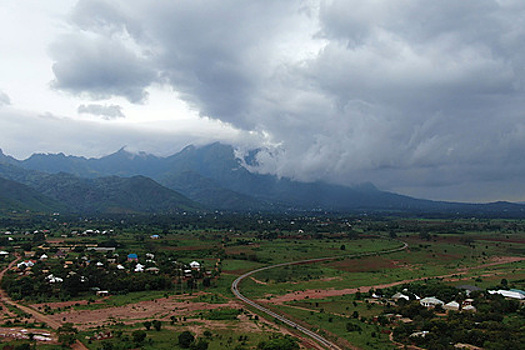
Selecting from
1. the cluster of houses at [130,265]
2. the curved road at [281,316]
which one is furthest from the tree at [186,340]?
the cluster of houses at [130,265]

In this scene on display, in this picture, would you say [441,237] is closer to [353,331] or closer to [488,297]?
[488,297]

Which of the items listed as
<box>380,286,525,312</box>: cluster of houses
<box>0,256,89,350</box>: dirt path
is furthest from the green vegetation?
<box>380,286,525,312</box>: cluster of houses

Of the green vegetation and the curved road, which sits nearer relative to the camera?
the green vegetation

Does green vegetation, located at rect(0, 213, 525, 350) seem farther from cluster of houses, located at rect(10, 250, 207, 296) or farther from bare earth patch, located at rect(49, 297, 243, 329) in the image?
bare earth patch, located at rect(49, 297, 243, 329)

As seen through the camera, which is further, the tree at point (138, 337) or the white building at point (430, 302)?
the white building at point (430, 302)

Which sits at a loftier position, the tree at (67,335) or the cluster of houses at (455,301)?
the cluster of houses at (455,301)

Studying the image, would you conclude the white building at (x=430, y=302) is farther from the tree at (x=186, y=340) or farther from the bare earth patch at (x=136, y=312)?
the tree at (x=186, y=340)

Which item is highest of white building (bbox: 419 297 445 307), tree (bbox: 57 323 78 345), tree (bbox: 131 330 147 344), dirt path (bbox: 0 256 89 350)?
white building (bbox: 419 297 445 307)

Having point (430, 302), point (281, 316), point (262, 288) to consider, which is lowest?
point (262, 288)

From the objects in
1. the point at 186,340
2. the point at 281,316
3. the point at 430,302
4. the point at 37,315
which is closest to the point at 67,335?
the point at 186,340

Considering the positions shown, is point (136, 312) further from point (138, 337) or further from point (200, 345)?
point (200, 345)

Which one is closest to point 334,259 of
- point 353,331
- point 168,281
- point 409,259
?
point 409,259
